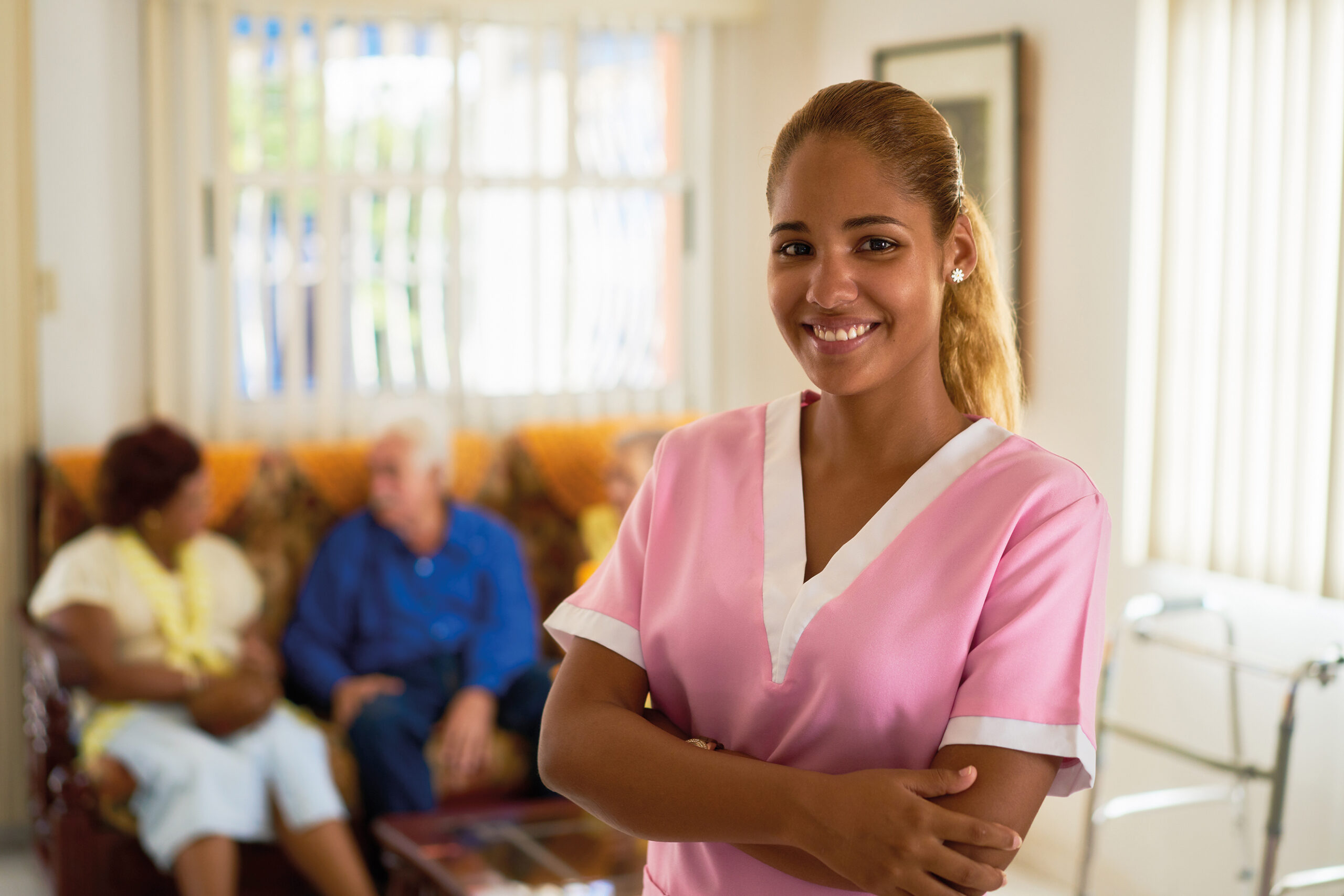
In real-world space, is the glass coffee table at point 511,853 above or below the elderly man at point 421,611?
below

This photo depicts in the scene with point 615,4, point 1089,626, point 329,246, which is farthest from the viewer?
point 615,4

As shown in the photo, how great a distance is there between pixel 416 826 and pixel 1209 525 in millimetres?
1917

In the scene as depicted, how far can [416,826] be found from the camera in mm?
2619

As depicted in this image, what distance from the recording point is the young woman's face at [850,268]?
108 cm

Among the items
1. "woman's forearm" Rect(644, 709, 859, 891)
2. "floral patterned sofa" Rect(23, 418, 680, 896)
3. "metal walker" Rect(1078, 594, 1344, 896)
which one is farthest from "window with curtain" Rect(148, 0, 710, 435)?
"woman's forearm" Rect(644, 709, 859, 891)

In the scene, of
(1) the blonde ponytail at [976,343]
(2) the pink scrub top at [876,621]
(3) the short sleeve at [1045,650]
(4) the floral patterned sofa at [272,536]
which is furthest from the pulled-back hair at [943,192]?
(4) the floral patterned sofa at [272,536]

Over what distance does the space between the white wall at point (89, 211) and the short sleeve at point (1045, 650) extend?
3201 millimetres

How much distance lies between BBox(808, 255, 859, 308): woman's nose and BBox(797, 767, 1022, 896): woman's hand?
0.38m

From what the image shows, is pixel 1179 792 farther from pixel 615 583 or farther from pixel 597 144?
pixel 597 144

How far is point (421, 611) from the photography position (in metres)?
3.38

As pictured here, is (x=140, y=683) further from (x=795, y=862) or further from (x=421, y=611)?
(x=795, y=862)

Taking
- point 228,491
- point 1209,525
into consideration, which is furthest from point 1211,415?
point 228,491

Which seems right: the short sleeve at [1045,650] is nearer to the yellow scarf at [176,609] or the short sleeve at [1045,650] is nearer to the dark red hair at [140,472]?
the yellow scarf at [176,609]

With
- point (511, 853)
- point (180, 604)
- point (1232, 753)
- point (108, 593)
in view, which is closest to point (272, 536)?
point (180, 604)
